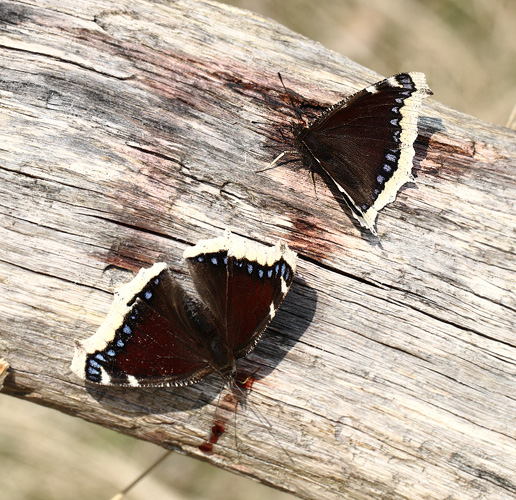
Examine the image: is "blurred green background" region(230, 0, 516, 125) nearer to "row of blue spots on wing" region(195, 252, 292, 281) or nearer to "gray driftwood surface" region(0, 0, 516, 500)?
"gray driftwood surface" region(0, 0, 516, 500)

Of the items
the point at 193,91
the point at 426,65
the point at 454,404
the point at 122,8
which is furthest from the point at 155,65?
the point at 426,65

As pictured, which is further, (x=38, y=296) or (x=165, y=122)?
(x=165, y=122)

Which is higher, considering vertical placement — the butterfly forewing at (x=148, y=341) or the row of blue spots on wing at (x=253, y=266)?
the row of blue spots on wing at (x=253, y=266)

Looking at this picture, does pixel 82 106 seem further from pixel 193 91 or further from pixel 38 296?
pixel 38 296

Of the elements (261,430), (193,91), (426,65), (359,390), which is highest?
(426,65)

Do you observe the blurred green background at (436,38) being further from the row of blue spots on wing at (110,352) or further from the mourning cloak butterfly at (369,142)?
the row of blue spots on wing at (110,352)

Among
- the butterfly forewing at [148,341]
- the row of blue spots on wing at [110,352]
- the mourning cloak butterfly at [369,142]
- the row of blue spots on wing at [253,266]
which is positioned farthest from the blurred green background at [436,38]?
the row of blue spots on wing at [110,352]
